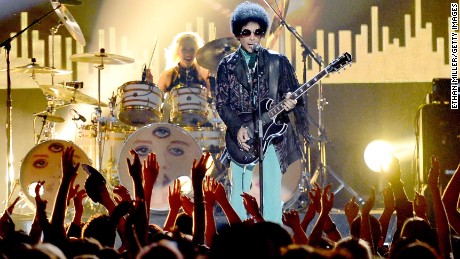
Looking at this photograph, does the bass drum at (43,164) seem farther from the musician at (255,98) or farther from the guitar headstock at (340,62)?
the guitar headstock at (340,62)

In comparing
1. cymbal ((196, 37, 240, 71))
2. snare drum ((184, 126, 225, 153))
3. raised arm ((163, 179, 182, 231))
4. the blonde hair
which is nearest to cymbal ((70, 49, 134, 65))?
the blonde hair

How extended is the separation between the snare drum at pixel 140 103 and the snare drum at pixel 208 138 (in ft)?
1.99

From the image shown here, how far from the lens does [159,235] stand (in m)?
2.84

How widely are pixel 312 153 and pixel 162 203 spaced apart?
262 centimetres

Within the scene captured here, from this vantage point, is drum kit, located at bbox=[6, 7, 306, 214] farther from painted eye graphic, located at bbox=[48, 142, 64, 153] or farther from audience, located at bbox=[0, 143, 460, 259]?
audience, located at bbox=[0, 143, 460, 259]

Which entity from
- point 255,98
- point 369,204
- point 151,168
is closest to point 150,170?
point 151,168

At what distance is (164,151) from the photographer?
8102 mm

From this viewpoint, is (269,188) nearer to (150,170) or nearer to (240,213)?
(240,213)

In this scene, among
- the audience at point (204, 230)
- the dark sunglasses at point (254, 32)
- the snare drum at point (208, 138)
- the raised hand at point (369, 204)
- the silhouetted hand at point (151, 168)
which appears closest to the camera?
the audience at point (204, 230)

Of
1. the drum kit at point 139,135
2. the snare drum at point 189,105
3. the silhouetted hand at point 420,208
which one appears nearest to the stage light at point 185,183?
the drum kit at point 139,135

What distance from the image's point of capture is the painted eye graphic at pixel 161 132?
796 cm

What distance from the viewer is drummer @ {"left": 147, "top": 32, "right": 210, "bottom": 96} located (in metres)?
9.31

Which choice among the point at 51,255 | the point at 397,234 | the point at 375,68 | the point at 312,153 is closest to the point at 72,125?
the point at 312,153

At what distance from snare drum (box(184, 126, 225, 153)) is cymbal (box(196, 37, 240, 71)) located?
888mm
